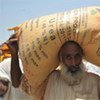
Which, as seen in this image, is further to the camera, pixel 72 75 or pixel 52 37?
pixel 72 75

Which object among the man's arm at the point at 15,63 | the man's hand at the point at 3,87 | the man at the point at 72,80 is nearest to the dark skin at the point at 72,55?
the man at the point at 72,80

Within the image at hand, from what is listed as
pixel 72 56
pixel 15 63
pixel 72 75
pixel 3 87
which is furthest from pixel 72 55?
pixel 3 87

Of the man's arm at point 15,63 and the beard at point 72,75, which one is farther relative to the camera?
the man's arm at point 15,63

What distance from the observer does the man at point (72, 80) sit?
3.54 metres

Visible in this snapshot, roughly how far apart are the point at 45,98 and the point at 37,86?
4.9 inches

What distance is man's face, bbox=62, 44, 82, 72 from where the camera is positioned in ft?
11.6

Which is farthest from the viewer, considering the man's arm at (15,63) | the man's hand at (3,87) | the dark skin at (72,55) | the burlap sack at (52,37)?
the man's hand at (3,87)

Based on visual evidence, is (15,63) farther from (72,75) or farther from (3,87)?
(3,87)

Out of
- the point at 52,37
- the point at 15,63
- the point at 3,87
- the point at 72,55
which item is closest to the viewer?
the point at 52,37

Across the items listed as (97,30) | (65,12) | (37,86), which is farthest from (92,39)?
(37,86)

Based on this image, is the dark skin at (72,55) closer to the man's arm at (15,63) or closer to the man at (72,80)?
the man at (72,80)

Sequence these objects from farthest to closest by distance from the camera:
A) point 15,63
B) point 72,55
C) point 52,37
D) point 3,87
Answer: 1. point 3,87
2. point 15,63
3. point 72,55
4. point 52,37

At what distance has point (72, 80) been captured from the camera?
3590mm

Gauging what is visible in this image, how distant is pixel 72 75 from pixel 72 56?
0.18 m
